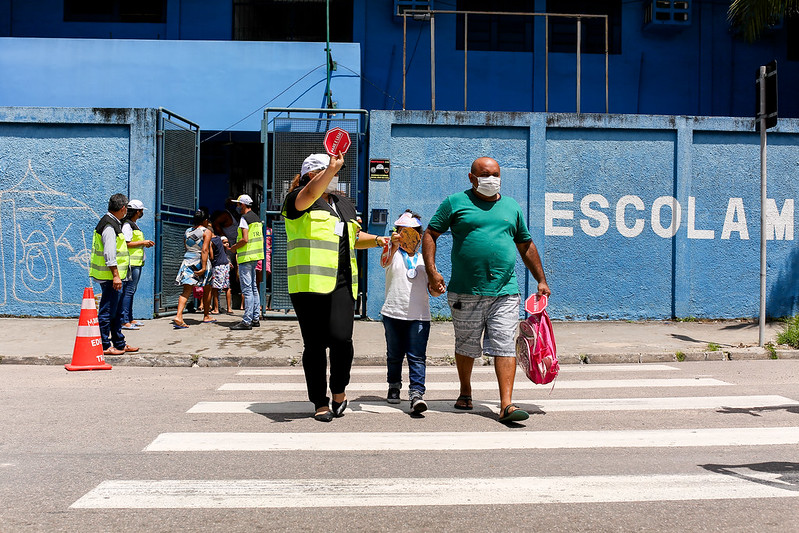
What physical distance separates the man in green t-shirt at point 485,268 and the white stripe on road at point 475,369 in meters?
2.81

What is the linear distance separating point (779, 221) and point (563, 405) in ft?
29.3

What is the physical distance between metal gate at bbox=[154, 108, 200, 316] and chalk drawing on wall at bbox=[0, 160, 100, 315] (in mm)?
1159

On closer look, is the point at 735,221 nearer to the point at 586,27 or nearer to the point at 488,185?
the point at 586,27

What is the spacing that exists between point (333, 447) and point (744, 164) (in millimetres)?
11105

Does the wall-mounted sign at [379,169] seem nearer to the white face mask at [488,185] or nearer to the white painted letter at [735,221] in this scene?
the white painted letter at [735,221]

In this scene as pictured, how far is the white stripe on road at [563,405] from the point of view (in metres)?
6.34

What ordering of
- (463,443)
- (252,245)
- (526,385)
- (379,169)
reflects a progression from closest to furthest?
(463,443) < (526,385) < (252,245) < (379,169)

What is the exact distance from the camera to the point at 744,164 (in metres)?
13.4

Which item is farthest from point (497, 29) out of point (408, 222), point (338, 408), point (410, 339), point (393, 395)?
point (338, 408)

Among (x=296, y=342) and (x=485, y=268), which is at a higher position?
(x=485, y=268)

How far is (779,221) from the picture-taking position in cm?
1336

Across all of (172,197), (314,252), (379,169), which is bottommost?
(314,252)

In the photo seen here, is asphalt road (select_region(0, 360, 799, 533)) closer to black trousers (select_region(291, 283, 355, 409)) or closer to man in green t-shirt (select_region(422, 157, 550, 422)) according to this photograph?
black trousers (select_region(291, 283, 355, 409))

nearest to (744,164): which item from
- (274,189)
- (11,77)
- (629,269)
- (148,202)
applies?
(629,269)
